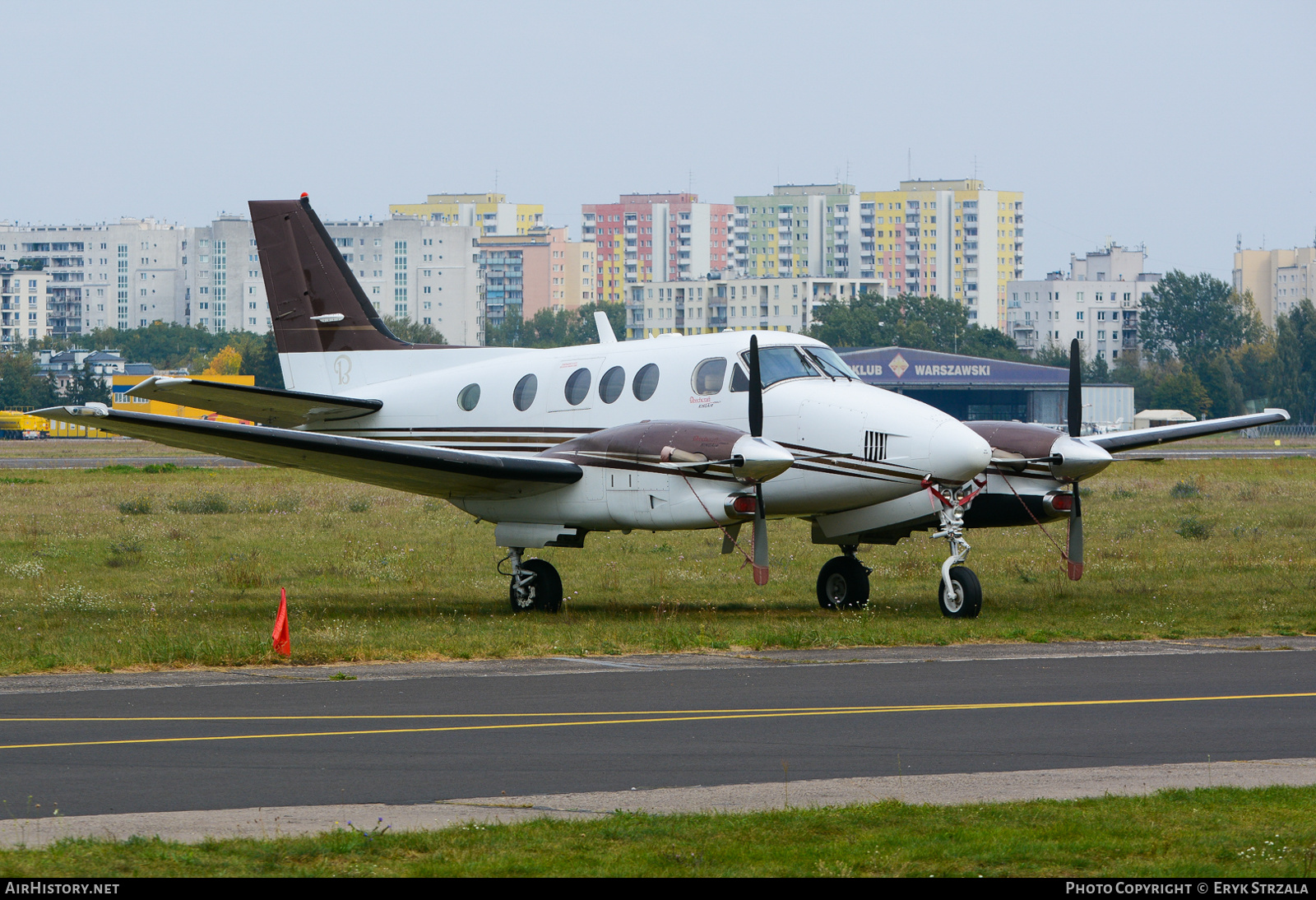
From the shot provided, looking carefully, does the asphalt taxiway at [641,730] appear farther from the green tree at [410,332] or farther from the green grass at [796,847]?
the green tree at [410,332]

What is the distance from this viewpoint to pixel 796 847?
26.3 ft

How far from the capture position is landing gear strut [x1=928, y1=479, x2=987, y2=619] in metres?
18.6

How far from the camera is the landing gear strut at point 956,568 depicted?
18625 mm

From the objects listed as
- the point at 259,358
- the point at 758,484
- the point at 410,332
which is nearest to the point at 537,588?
the point at 758,484

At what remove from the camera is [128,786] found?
9.51 metres

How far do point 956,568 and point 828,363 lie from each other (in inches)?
123

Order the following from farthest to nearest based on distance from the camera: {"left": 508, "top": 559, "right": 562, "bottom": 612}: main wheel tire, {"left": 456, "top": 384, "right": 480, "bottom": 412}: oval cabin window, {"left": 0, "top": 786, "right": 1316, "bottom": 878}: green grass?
{"left": 456, "top": 384, "right": 480, "bottom": 412}: oval cabin window, {"left": 508, "top": 559, "right": 562, "bottom": 612}: main wheel tire, {"left": 0, "top": 786, "right": 1316, "bottom": 878}: green grass

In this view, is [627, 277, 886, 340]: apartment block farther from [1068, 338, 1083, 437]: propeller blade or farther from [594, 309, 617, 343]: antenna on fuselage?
[1068, 338, 1083, 437]: propeller blade

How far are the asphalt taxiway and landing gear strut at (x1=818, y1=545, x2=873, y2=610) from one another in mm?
4235

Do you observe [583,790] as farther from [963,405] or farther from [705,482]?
[963,405]

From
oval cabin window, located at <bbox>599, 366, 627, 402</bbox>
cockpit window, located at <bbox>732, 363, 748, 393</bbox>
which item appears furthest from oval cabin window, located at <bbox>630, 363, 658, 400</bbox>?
cockpit window, located at <bbox>732, 363, 748, 393</bbox>

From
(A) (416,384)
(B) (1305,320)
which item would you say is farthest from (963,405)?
(A) (416,384)

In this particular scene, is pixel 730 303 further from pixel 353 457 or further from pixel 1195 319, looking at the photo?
pixel 353 457
